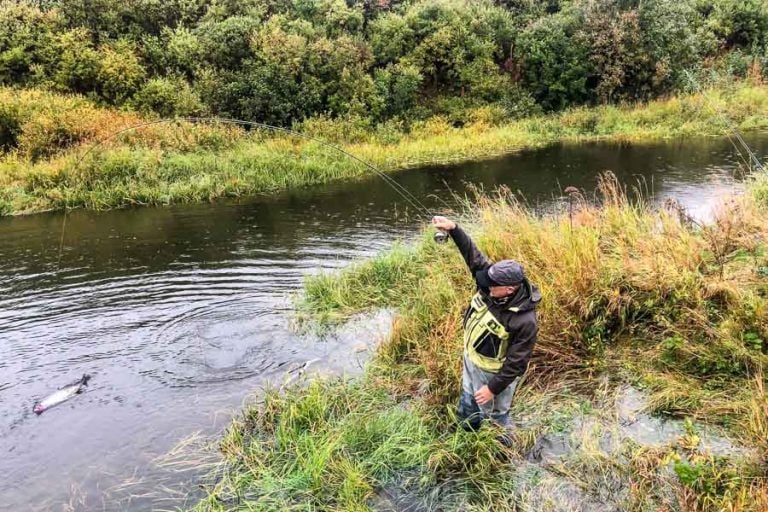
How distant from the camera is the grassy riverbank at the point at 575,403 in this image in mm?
4113

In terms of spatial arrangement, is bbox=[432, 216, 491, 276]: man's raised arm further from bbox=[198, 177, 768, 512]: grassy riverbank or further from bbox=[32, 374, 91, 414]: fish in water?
bbox=[32, 374, 91, 414]: fish in water

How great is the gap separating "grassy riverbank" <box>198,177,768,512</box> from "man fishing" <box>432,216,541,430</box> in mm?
304

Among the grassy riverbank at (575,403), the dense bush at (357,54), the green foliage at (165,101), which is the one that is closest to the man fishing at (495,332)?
the grassy riverbank at (575,403)

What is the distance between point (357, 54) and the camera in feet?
81.6

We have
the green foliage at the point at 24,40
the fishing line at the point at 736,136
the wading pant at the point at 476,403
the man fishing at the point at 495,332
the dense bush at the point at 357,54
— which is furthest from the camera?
the dense bush at the point at 357,54

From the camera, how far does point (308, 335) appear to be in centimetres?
738

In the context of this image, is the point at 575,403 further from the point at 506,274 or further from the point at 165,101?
the point at 165,101

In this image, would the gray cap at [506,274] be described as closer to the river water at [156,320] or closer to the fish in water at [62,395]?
the river water at [156,320]

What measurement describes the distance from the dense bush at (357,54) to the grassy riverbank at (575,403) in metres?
18.0

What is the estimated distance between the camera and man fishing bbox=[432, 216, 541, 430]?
4.00m

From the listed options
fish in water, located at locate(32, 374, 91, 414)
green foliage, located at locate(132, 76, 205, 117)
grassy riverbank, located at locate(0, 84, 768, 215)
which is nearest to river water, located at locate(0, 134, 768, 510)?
fish in water, located at locate(32, 374, 91, 414)

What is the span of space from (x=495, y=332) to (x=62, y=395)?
4.94 meters

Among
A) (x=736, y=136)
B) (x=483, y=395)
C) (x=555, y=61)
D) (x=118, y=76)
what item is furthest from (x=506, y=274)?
(x=555, y=61)

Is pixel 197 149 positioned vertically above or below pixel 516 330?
above
